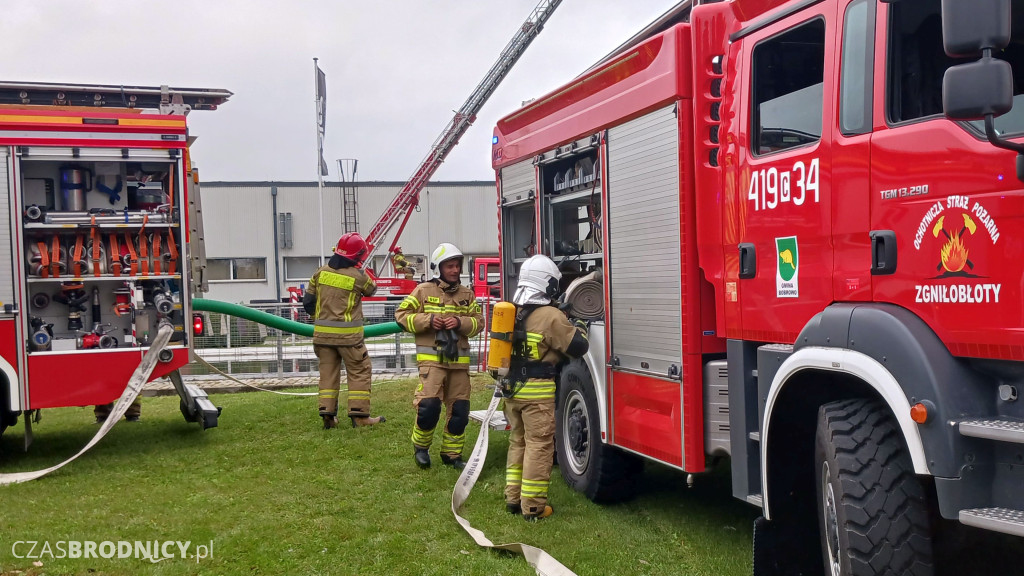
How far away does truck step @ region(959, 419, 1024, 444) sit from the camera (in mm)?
2766

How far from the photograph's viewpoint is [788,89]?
4070 millimetres

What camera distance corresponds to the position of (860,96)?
352 cm

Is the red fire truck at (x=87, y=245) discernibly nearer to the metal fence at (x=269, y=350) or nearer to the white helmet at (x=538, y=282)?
the white helmet at (x=538, y=282)

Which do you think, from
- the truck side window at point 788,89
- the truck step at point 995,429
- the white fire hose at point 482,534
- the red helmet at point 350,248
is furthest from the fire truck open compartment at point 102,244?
the truck step at point 995,429

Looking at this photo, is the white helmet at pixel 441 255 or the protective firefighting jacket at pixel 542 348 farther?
the white helmet at pixel 441 255

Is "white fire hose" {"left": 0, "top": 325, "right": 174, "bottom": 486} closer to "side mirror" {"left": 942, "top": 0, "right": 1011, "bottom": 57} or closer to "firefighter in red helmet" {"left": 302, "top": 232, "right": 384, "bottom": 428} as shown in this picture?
"firefighter in red helmet" {"left": 302, "top": 232, "right": 384, "bottom": 428}

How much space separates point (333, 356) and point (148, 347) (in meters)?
1.81

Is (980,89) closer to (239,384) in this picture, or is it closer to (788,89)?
(788,89)

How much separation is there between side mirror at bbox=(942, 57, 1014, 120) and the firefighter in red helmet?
6878 millimetres

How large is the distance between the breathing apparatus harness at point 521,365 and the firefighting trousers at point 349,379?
3465 millimetres

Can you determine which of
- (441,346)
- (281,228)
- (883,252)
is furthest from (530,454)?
(281,228)

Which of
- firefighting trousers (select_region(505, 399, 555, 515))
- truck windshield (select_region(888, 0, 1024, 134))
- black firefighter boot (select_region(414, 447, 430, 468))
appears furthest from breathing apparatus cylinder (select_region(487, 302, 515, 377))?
truck windshield (select_region(888, 0, 1024, 134))

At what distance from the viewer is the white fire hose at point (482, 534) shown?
470cm

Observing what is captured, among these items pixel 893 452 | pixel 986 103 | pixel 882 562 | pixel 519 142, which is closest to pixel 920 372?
pixel 893 452
